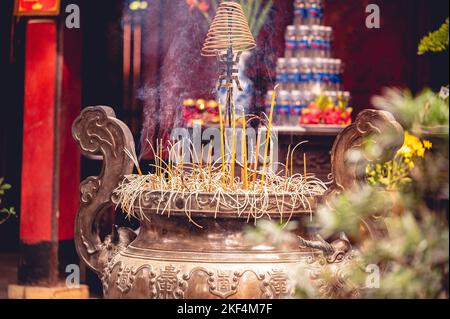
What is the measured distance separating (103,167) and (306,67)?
3693mm

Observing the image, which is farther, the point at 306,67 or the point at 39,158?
the point at 306,67

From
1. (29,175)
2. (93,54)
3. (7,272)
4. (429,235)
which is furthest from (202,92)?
(429,235)

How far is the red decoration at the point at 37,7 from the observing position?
530 cm

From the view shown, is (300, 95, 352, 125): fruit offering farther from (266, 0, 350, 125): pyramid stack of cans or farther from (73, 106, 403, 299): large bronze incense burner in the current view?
(73, 106, 403, 299): large bronze incense burner

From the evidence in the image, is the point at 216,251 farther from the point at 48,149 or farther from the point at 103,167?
the point at 48,149

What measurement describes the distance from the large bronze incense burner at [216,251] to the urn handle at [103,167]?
13cm

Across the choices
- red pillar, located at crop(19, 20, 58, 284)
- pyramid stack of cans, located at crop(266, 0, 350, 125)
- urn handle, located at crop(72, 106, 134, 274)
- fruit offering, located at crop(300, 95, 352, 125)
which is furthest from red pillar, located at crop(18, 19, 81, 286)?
urn handle, located at crop(72, 106, 134, 274)

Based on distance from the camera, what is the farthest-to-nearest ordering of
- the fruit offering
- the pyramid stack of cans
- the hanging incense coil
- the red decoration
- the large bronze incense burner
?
the pyramid stack of cans < the fruit offering < the red decoration < the hanging incense coil < the large bronze incense burner

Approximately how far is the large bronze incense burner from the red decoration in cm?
331

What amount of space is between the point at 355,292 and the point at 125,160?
0.67 m

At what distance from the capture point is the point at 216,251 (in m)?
2.10

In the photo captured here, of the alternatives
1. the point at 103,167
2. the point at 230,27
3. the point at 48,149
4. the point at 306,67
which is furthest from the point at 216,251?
the point at 306,67

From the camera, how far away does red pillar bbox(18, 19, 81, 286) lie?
5387mm

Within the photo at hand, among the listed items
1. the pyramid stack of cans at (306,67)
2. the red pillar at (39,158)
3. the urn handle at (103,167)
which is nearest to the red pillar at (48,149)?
the red pillar at (39,158)
